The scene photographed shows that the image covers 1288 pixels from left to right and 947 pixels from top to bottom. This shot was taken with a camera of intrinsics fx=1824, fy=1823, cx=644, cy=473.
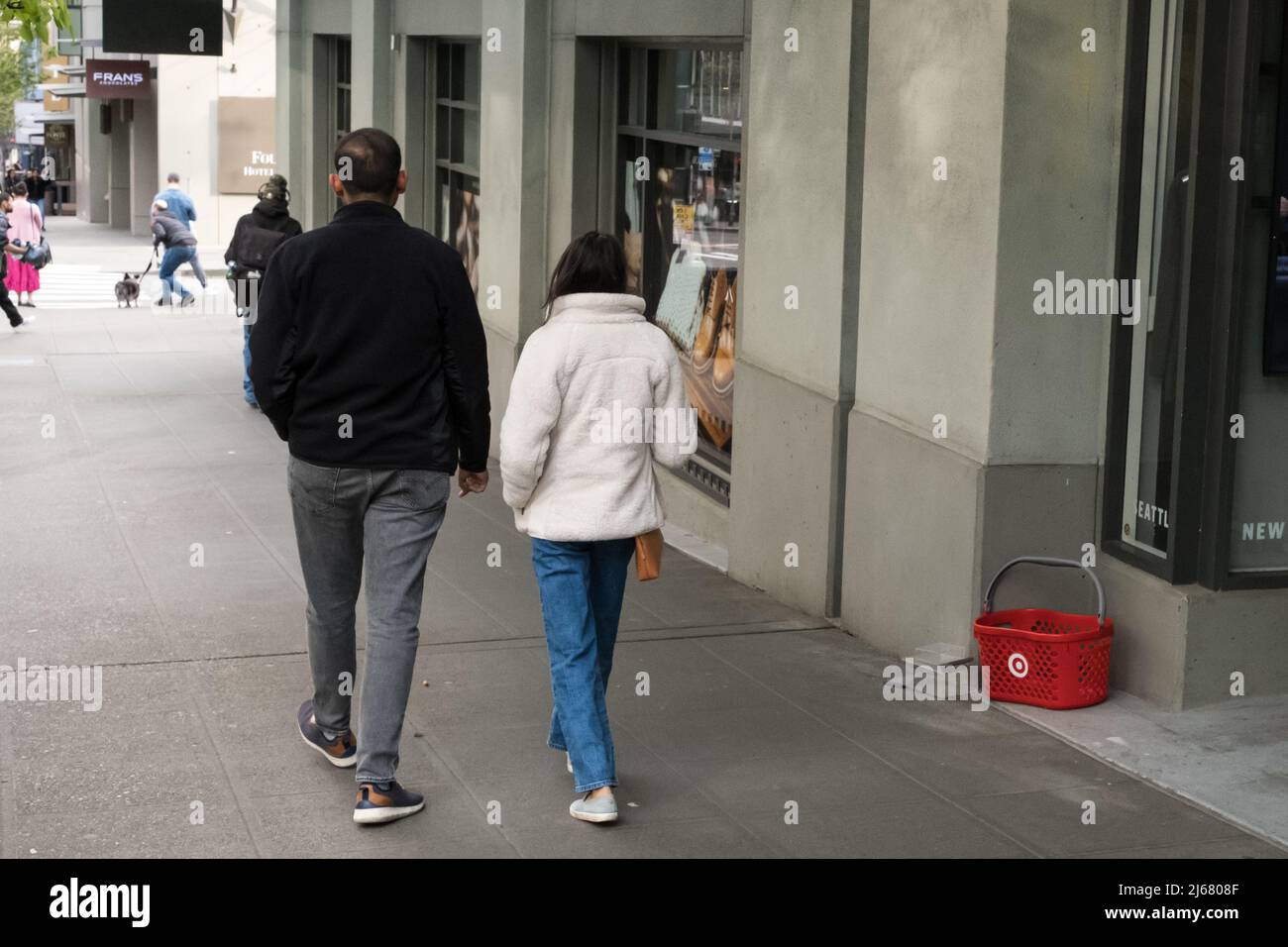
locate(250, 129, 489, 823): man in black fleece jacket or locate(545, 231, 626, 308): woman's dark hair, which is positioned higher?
locate(545, 231, 626, 308): woman's dark hair

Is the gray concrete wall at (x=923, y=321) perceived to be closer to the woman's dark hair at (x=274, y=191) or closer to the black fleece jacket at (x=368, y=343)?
the black fleece jacket at (x=368, y=343)

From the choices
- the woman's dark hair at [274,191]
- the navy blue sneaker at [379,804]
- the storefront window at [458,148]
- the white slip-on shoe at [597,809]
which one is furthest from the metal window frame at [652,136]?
the navy blue sneaker at [379,804]

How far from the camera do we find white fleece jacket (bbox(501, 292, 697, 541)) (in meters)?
5.26

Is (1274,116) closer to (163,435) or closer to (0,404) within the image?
(163,435)

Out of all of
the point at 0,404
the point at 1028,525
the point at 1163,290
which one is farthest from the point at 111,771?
the point at 0,404

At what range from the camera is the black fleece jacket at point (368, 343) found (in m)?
5.18

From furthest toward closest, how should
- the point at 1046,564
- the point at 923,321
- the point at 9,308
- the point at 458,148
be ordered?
the point at 9,308 < the point at 458,148 < the point at 923,321 < the point at 1046,564

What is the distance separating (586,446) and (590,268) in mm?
516

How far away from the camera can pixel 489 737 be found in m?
6.20

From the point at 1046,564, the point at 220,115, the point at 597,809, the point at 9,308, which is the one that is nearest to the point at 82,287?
the point at 9,308

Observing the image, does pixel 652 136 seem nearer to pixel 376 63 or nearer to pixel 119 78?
pixel 376 63

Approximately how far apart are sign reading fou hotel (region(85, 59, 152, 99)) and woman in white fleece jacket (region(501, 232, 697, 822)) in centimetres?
3607

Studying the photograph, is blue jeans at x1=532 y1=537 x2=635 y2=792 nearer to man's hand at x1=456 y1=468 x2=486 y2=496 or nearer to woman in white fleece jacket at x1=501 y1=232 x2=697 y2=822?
woman in white fleece jacket at x1=501 y1=232 x2=697 y2=822

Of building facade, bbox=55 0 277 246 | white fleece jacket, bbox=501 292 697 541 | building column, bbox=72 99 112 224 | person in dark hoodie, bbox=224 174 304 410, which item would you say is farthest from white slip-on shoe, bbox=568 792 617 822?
building column, bbox=72 99 112 224
